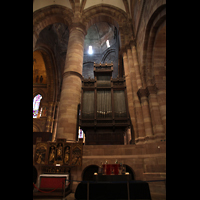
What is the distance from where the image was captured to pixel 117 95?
991cm

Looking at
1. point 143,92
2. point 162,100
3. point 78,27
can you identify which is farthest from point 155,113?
point 78,27

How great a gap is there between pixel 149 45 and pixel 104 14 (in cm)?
741

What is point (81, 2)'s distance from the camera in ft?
44.5

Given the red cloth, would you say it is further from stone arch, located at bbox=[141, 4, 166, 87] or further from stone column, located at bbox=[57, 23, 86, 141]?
stone arch, located at bbox=[141, 4, 166, 87]

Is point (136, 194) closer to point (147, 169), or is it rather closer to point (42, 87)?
point (147, 169)

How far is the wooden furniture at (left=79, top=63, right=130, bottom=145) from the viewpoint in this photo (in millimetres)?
8516

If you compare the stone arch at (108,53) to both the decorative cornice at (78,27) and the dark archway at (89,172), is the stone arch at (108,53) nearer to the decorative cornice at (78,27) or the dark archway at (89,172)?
the decorative cornice at (78,27)

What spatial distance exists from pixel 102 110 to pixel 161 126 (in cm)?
354

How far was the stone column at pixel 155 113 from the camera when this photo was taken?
290 inches

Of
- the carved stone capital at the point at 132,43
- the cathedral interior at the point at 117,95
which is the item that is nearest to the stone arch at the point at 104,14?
the cathedral interior at the point at 117,95

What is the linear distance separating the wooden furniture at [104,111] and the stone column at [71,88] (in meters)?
0.52

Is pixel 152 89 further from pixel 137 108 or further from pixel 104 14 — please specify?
pixel 104 14

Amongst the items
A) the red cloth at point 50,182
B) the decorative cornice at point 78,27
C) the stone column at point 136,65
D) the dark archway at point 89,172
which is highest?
the decorative cornice at point 78,27
